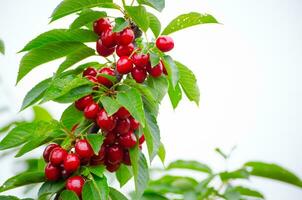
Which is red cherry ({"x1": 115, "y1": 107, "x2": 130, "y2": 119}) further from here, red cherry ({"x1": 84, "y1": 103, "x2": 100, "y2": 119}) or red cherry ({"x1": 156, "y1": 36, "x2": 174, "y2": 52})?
red cherry ({"x1": 156, "y1": 36, "x2": 174, "y2": 52})

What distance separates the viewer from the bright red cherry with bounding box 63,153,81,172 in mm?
1605

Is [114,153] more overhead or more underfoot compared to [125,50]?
more underfoot

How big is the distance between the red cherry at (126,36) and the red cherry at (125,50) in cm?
1

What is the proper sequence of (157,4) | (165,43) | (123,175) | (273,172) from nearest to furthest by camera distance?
1. (157,4)
2. (165,43)
3. (123,175)
4. (273,172)

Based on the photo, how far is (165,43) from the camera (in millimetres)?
1755

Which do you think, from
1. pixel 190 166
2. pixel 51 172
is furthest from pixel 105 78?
pixel 190 166

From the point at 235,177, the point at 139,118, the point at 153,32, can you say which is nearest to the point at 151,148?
the point at 139,118

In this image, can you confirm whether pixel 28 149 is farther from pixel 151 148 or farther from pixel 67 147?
pixel 151 148

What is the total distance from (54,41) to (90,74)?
0.15 m

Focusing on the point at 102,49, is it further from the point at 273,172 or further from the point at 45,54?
the point at 273,172

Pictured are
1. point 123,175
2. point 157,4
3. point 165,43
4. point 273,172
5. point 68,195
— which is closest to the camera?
point 68,195

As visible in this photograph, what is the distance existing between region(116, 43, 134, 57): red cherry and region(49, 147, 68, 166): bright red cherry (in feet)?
1.11

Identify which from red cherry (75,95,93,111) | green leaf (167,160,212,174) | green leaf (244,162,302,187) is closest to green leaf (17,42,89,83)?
red cherry (75,95,93,111)

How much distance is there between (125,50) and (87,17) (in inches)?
5.9
